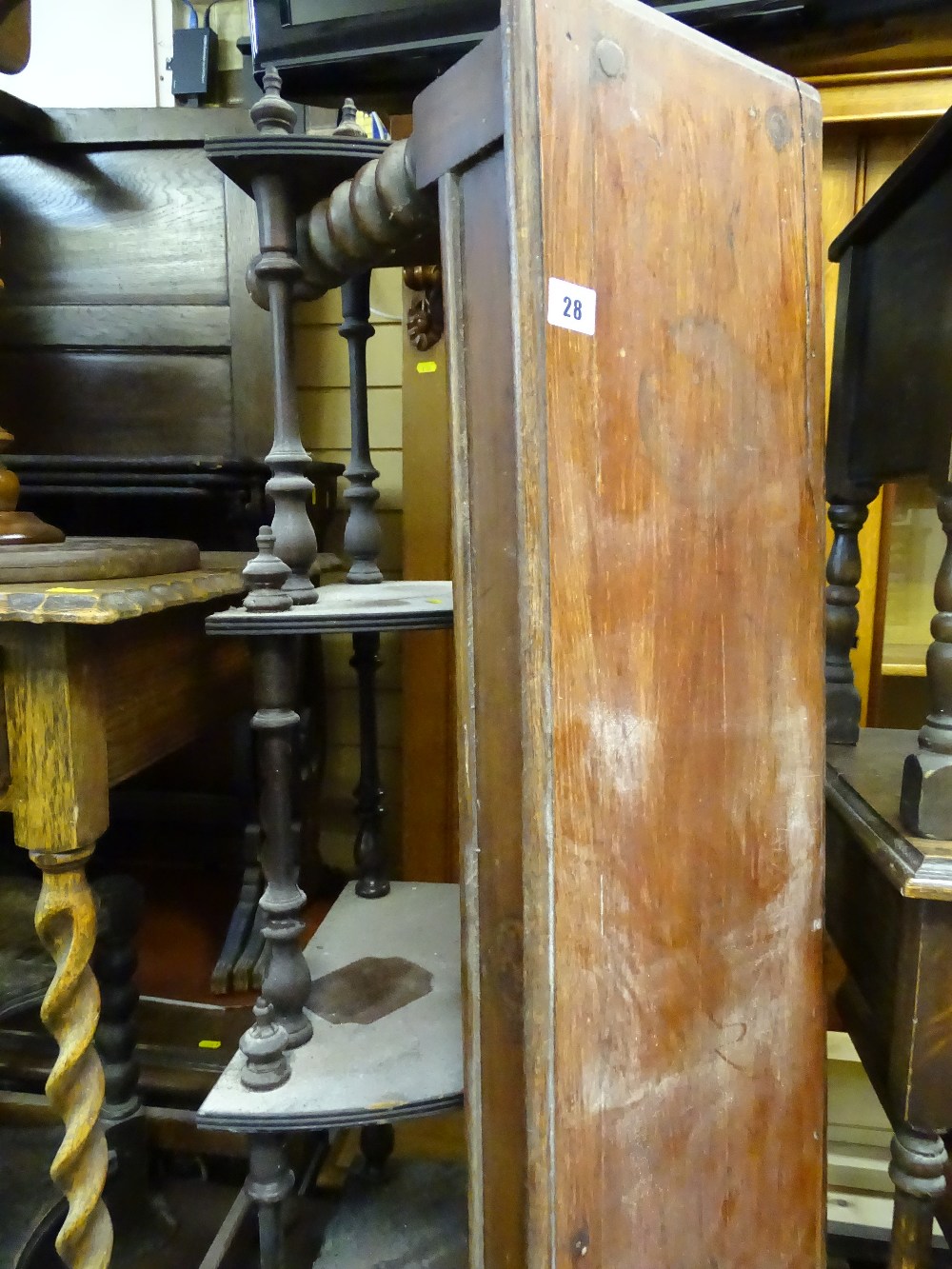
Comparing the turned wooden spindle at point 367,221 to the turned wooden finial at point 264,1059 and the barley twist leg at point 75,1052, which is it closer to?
the barley twist leg at point 75,1052

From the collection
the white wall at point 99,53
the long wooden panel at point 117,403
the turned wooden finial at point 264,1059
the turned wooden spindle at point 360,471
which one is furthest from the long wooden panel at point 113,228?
the turned wooden finial at point 264,1059

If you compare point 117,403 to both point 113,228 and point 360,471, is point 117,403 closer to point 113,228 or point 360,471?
point 113,228

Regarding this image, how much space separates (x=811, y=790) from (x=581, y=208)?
50cm

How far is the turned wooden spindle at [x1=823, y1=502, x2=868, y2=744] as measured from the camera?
3.42 ft

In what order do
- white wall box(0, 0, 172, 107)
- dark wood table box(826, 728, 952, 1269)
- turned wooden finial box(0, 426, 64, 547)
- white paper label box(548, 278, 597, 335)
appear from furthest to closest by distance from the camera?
white wall box(0, 0, 172, 107) < turned wooden finial box(0, 426, 64, 547) < dark wood table box(826, 728, 952, 1269) < white paper label box(548, 278, 597, 335)

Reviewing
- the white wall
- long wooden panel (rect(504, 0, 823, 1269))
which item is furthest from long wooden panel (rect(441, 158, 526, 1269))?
the white wall

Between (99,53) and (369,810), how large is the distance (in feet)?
4.77

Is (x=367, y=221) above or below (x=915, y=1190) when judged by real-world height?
above

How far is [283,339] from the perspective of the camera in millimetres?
793

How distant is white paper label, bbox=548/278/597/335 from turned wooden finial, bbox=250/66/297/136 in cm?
36

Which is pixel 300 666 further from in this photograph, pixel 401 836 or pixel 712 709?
pixel 712 709

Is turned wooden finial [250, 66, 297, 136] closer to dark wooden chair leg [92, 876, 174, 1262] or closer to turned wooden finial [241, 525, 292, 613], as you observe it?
turned wooden finial [241, 525, 292, 613]

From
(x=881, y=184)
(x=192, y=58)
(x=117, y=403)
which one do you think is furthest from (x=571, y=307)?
(x=192, y=58)

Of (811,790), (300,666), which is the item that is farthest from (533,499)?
(300,666)
